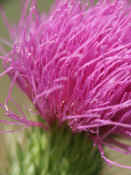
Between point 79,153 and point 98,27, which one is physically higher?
point 98,27

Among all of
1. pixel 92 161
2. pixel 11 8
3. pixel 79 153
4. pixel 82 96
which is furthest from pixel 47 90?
pixel 11 8

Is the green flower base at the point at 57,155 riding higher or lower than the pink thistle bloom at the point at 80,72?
lower

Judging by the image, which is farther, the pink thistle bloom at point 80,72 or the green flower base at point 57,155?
the green flower base at point 57,155

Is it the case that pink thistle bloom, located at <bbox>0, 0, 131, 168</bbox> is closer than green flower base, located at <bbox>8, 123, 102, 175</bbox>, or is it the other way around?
pink thistle bloom, located at <bbox>0, 0, 131, 168</bbox>

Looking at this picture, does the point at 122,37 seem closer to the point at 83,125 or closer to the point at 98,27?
the point at 98,27

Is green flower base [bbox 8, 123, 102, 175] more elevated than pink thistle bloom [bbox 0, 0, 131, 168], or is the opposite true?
pink thistle bloom [bbox 0, 0, 131, 168]
